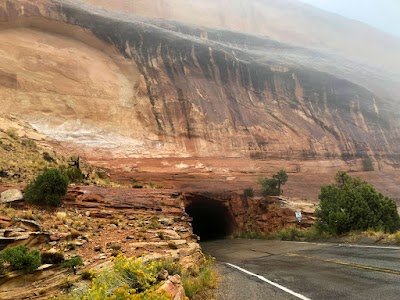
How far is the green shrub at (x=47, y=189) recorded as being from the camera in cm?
1447

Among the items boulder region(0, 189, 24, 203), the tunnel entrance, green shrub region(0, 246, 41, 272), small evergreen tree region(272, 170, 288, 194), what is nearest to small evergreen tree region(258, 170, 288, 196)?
small evergreen tree region(272, 170, 288, 194)

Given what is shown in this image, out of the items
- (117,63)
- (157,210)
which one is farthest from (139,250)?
(117,63)

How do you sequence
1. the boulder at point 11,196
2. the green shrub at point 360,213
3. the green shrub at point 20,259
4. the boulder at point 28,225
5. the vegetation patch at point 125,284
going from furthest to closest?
the green shrub at point 360,213, the boulder at point 11,196, the boulder at point 28,225, the green shrub at point 20,259, the vegetation patch at point 125,284

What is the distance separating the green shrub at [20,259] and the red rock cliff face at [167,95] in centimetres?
2426

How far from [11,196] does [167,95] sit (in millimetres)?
Answer: 26252

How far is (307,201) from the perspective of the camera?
3206 centimetres

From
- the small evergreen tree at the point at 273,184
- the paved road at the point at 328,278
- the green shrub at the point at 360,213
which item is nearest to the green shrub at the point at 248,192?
the small evergreen tree at the point at 273,184

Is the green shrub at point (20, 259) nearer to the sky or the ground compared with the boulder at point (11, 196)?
nearer to the ground

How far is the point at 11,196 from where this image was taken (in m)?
14.4

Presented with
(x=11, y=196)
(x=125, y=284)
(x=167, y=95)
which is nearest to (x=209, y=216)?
(x=167, y=95)

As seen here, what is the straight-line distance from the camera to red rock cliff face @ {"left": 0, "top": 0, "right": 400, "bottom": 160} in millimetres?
32656

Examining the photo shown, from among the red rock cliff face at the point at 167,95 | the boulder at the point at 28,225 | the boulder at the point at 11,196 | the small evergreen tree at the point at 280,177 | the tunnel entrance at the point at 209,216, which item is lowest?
the tunnel entrance at the point at 209,216

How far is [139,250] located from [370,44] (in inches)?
4439

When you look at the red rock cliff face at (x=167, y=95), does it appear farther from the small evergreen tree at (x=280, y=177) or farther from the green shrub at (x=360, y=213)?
the green shrub at (x=360, y=213)
